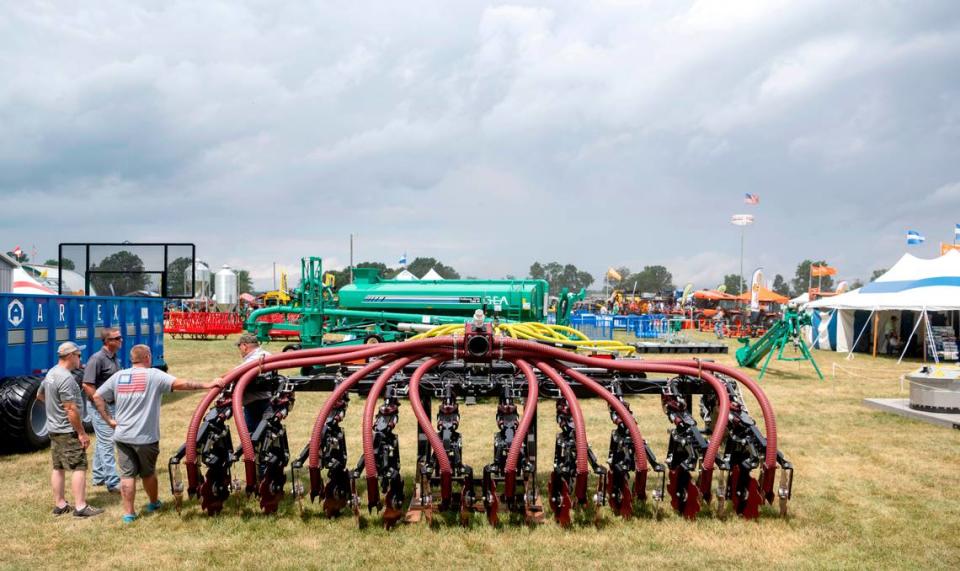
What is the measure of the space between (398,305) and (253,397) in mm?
10888

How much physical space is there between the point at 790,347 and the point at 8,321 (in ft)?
82.3

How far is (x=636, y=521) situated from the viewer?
5500 millimetres

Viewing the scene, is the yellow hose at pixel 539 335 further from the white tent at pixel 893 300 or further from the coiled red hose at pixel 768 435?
the white tent at pixel 893 300

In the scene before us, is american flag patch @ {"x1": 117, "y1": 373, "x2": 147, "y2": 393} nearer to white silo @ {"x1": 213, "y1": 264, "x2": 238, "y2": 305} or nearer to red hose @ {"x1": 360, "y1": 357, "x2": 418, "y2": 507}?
red hose @ {"x1": 360, "y1": 357, "x2": 418, "y2": 507}

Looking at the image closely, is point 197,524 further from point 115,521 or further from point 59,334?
point 59,334

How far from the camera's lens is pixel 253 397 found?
609cm

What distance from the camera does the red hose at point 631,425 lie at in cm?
521

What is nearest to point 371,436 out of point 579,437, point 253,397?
point 579,437

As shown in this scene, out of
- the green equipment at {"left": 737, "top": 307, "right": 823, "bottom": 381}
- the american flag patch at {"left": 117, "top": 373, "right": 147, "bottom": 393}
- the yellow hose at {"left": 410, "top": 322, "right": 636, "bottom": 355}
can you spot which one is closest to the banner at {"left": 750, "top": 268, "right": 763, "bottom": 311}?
the green equipment at {"left": 737, "top": 307, "right": 823, "bottom": 381}

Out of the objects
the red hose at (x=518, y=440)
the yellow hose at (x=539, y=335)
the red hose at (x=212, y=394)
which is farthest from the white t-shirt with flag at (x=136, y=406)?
the yellow hose at (x=539, y=335)

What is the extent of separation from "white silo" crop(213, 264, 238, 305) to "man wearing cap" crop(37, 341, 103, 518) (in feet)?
104

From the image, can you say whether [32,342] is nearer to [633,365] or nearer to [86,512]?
[86,512]

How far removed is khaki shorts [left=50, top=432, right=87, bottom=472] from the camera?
18.6 feet

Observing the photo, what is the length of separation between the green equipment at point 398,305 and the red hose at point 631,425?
922 cm
